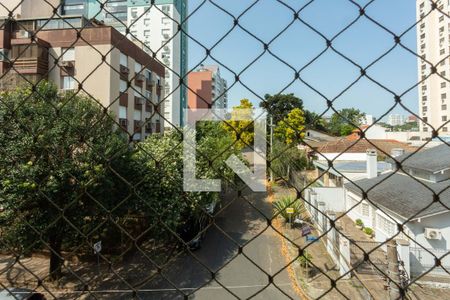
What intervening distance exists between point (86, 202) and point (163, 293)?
2108mm

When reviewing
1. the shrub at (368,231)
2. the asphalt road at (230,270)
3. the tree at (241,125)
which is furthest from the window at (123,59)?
the shrub at (368,231)

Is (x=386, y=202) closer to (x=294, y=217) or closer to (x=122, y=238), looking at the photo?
(x=294, y=217)

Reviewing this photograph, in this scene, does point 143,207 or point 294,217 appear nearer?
point 143,207

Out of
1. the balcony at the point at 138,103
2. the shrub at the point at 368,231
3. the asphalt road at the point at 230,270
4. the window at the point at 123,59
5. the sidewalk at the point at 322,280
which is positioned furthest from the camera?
the balcony at the point at 138,103

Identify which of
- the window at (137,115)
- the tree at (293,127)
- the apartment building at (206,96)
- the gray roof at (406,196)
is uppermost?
the window at (137,115)

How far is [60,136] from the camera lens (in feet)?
11.7

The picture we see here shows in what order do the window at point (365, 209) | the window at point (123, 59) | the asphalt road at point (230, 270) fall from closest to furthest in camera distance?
1. the asphalt road at point (230, 270)
2. the window at point (365, 209)
3. the window at point (123, 59)

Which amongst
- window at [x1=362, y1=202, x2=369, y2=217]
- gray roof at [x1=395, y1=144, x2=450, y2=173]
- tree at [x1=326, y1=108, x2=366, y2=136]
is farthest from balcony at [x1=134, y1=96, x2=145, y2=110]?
tree at [x1=326, y1=108, x2=366, y2=136]

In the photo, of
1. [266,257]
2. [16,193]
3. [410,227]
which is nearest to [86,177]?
[16,193]

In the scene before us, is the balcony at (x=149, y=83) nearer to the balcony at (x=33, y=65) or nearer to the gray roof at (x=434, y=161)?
the balcony at (x=33, y=65)

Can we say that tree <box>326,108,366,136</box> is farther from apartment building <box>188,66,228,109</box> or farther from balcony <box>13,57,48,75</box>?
balcony <box>13,57,48,75</box>

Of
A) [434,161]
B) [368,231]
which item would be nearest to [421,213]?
[434,161]

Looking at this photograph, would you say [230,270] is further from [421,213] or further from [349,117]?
[349,117]

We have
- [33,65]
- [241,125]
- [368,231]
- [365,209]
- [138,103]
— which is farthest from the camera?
[138,103]
